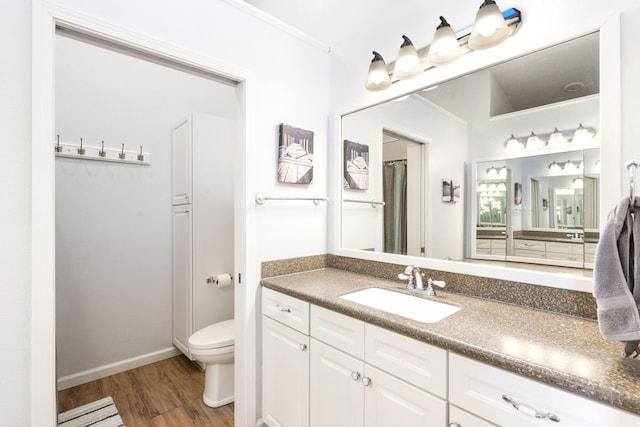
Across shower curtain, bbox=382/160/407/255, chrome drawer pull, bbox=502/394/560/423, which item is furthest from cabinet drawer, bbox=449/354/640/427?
shower curtain, bbox=382/160/407/255

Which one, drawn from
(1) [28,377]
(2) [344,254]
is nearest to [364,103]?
(2) [344,254]

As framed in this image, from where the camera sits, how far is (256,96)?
67.2 inches

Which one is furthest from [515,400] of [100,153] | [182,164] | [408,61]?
[100,153]

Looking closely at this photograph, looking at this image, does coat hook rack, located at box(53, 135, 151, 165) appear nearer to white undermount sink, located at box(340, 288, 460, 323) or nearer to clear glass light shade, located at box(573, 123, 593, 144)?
white undermount sink, located at box(340, 288, 460, 323)

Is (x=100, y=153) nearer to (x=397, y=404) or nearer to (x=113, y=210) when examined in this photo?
(x=113, y=210)

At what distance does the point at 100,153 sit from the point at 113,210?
440 mm

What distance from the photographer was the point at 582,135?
3.65 feet

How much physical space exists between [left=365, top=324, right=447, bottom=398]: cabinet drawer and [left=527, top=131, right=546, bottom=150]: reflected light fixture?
35.8 inches

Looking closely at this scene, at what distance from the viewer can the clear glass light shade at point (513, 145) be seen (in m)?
1.28

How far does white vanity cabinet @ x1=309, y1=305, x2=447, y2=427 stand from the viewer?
0.96 m

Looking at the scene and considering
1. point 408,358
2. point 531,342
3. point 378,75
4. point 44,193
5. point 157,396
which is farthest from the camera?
point 157,396

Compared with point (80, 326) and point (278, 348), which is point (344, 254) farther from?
point (80, 326)

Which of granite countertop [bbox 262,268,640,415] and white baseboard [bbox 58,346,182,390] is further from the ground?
granite countertop [bbox 262,268,640,415]

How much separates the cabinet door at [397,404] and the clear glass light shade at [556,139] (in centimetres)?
103
